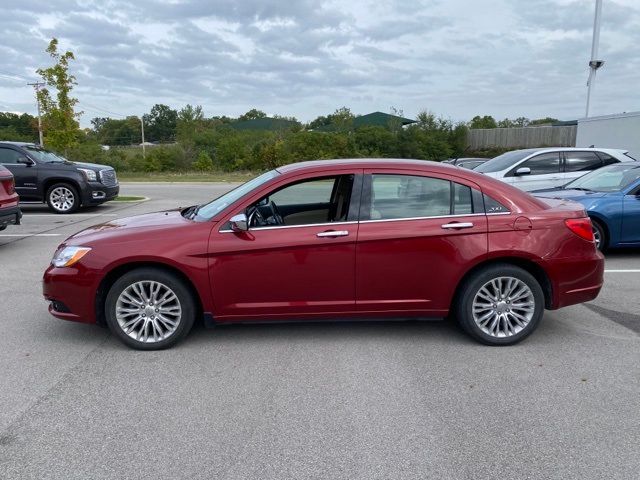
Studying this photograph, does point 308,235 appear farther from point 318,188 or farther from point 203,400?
point 203,400

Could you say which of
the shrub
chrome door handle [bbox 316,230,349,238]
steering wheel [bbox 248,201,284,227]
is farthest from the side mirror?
the shrub

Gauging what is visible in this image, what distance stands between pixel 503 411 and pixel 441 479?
92 cm

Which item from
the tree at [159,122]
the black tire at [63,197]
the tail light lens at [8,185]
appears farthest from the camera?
the tree at [159,122]

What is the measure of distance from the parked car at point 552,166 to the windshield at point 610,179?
82.6 inches

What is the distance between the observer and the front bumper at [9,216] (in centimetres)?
848

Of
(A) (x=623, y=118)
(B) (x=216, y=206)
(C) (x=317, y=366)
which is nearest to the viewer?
(C) (x=317, y=366)

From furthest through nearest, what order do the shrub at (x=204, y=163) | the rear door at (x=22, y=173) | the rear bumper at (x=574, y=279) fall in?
1. the shrub at (x=204, y=163)
2. the rear door at (x=22, y=173)
3. the rear bumper at (x=574, y=279)

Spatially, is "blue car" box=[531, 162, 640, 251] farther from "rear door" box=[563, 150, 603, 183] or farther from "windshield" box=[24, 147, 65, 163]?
"windshield" box=[24, 147, 65, 163]

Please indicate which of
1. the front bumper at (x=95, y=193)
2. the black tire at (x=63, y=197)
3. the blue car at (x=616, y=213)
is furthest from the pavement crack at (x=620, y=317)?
the black tire at (x=63, y=197)

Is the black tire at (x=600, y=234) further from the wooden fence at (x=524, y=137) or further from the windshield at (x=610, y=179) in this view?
the wooden fence at (x=524, y=137)

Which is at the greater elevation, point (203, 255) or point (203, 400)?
point (203, 255)

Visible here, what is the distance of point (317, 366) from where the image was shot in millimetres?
4348

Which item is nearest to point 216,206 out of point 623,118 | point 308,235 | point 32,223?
point 308,235

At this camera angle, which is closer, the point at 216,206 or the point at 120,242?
the point at 120,242
